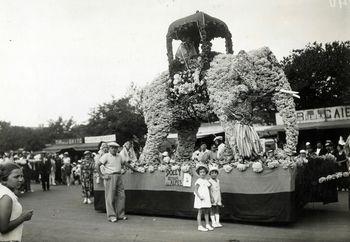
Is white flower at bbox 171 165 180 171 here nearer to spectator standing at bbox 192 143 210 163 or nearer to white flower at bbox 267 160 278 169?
spectator standing at bbox 192 143 210 163

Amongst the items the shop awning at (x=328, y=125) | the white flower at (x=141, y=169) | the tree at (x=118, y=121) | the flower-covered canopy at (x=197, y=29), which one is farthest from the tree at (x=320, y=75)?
the white flower at (x=141, y=169)

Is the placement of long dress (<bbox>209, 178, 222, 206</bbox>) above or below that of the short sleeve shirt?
below

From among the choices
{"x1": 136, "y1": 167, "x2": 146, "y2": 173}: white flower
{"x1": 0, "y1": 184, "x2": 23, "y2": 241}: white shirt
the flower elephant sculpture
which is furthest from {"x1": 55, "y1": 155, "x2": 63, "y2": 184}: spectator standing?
{"x1": 0, "y1": 184, "x2": 23, "y2": 241}: white shirt

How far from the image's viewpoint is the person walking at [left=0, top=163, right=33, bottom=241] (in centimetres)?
345

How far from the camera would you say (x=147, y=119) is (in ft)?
36.0

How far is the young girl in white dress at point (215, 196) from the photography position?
25.4 feet

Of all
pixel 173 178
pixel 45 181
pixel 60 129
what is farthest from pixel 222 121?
pixel 60 129

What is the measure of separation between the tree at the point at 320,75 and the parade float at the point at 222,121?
20.2 metres

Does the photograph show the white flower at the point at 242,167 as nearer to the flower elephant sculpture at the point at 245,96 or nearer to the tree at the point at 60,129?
the flower elephant sculpture at the point at 245,96

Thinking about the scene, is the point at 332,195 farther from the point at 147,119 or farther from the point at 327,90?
the point at 327,90

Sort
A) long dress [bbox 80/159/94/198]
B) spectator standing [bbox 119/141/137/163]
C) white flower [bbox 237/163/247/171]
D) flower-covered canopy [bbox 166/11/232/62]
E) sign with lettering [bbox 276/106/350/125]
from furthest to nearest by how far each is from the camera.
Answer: sign with lettering [bbox 276/106/350/125] → long dress [bbox 80/159/94/198] → flower-covered canopy [bbox 166/11/232/62] → spectator standing [bbox 119/141/137/163] → white flower [bbox 237/163/247/171]

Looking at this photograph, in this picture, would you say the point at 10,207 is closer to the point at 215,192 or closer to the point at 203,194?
the point at 203,194

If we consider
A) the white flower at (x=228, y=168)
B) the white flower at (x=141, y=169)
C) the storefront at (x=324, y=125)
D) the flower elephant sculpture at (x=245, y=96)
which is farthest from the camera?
the storefront at (x=324, y=125)

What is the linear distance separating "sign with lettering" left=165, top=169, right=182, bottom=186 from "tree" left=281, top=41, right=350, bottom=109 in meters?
22.2
